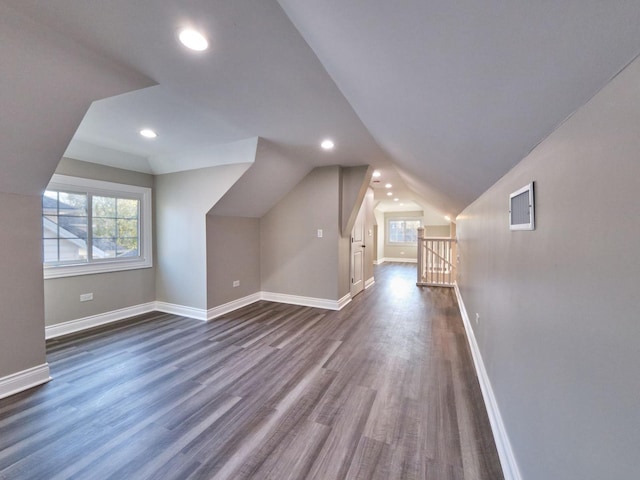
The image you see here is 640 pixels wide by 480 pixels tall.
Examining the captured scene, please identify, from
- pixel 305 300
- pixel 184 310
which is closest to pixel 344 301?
pixel 305 300

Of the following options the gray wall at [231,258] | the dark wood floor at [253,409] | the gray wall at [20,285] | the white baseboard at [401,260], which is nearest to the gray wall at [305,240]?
the gray wall at [231,258]

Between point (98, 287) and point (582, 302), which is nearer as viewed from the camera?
point (582, 302)

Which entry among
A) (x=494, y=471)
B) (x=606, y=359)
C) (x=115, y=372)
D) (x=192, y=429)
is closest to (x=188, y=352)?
(x=115, y=372)

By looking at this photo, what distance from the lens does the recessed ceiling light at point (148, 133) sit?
2785 millimetres

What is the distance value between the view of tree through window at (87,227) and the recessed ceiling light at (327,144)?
299 centimetres

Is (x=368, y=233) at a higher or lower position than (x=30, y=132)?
lower

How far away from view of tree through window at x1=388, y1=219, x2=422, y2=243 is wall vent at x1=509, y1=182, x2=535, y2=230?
9.29 m

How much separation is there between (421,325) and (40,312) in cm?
397

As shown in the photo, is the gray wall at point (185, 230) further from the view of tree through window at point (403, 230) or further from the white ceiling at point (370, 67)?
the view of tree through window at point (403, 230)

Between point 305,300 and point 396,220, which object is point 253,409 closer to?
point 305,300

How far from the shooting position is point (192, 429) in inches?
66.4

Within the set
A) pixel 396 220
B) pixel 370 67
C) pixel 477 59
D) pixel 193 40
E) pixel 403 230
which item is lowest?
pixel 403 230

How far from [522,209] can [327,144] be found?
7.30ft

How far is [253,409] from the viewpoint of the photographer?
1.88m
